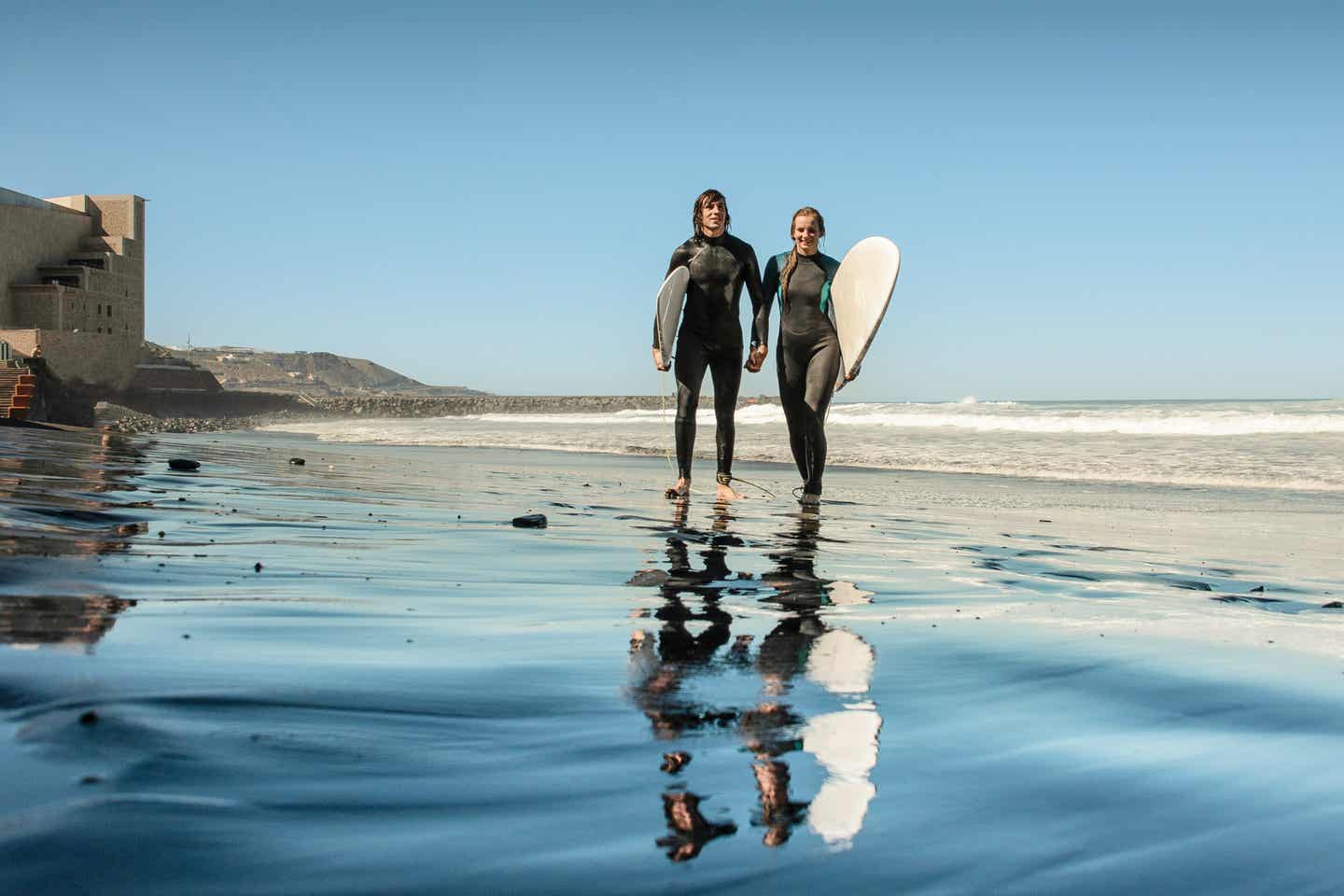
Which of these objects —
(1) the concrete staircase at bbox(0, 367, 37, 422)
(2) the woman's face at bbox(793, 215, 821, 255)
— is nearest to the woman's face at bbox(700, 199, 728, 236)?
(2) the woman's face at bbox(793, 215, 821, 255)

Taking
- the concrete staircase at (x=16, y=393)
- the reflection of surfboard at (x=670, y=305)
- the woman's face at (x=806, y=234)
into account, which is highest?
the woman's face at (x=806, y=234)

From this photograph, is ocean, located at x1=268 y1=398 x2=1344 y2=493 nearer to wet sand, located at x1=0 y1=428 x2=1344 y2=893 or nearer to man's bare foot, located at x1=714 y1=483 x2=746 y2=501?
man's bare foot, located at x1=714 y1=483 x2=746 y2=501

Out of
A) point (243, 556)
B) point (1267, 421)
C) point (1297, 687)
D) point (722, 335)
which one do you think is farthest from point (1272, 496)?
point (1267, 421)

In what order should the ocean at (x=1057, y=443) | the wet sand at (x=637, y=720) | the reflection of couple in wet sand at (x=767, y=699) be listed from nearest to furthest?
the wet sand at (x=637, y=720) < the reflection of couple in wet sand at (x=767, y=699) < the ocean at (x=1057, y=443)

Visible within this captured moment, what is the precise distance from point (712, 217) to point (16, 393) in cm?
2427

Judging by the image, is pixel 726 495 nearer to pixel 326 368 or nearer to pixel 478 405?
pixel 478 405

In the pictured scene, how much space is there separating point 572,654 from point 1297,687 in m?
1.54

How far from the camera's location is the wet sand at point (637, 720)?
1135mm

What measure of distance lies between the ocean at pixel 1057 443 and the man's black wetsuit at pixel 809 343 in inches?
204

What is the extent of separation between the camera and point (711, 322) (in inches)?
303

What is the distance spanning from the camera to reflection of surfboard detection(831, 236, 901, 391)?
24.6 ft

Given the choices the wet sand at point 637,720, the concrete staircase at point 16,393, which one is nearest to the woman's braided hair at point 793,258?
the wet sand at point 637,720

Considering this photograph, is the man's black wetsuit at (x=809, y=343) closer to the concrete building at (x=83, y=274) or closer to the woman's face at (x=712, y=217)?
the woman's face at (x=712, y=217)

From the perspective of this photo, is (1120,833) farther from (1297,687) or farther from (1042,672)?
(1297,687)
